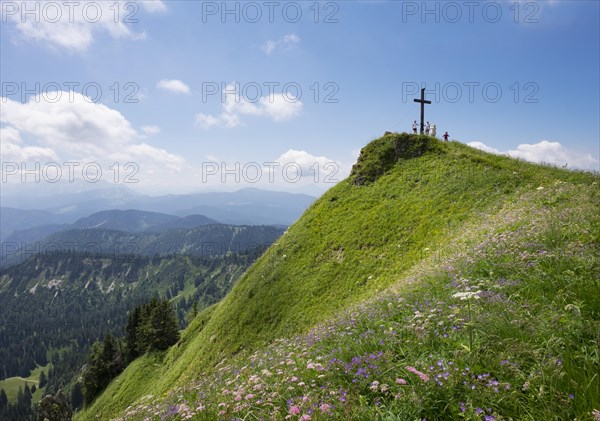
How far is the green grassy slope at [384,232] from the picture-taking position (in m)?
17.5

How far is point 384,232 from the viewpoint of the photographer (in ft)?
83.5

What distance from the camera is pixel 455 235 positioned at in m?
19.3

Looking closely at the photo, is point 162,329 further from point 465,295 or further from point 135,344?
point 465,295

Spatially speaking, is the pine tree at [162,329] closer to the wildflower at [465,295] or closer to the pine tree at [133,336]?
the pine tree at [133,336]

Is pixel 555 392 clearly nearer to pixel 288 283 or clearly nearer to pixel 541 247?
pixel 541 247

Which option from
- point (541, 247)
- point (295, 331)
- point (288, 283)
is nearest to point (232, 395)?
point (541, 247)

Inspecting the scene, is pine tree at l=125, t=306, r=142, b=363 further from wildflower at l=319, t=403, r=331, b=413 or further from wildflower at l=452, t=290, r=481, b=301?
wildflower at l=452, t=290, r=481, b=301

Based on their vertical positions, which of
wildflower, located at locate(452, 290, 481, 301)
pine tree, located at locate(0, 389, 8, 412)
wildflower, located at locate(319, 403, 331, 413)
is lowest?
pine tree, located at locate(0, 389, 8, 412)

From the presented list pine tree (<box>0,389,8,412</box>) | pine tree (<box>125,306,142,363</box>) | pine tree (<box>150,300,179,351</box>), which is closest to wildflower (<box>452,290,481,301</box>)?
pine tree (<box>150,300,179,351</box>)

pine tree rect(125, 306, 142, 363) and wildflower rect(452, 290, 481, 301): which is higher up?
wildflower rect(452, 290, 481, 301)

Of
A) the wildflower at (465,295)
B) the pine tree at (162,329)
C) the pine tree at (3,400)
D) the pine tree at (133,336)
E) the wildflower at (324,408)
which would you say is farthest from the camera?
the pine tree at (3,400)

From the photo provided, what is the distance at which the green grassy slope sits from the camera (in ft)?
57.3

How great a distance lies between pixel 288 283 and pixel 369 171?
577 inches

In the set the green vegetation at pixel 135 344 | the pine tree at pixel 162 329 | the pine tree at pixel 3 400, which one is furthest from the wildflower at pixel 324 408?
the pine tree at pixel 3 400
